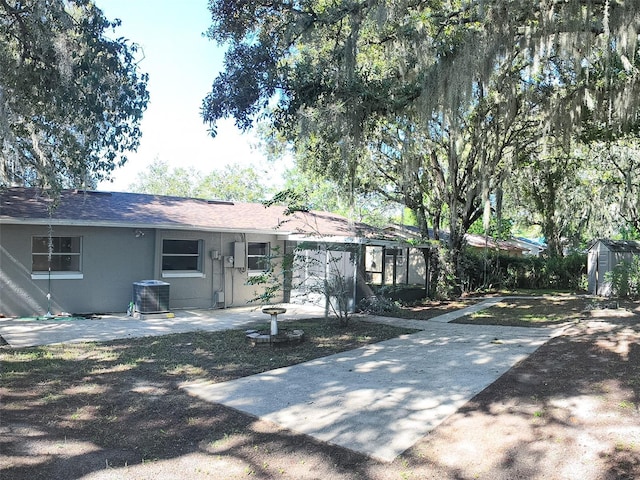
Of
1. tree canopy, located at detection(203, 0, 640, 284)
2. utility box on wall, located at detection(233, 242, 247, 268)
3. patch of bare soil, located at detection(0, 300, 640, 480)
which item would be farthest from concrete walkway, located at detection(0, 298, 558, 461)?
tree canopy, located at detection(203, 0, 640, 284)

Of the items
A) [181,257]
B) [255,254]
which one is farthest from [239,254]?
[181,257]

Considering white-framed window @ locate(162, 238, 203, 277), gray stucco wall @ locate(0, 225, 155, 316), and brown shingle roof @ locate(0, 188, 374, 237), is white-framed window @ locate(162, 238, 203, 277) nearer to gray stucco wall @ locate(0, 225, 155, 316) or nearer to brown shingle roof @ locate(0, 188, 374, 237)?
gray stucco wall @ locate(0, 225, 155, 316)

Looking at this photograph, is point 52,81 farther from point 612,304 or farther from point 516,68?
point 612,304

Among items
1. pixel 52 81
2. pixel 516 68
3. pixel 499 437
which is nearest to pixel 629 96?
pixel 516 68

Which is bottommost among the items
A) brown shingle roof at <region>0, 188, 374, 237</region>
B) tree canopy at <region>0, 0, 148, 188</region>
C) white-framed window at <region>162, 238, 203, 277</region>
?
white-framed window at <region>162, 238, 203, 277</region>

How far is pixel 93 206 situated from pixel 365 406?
396 inches

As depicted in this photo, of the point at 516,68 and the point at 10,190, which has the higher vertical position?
the point at 516,68

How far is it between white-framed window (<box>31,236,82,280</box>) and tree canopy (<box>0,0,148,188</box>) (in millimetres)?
1892

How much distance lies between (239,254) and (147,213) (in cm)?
269

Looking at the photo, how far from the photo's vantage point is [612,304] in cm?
1255

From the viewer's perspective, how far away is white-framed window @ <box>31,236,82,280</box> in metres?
11.2

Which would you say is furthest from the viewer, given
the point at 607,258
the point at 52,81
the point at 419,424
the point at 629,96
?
the point at 607,258

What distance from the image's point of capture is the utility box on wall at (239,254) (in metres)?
13.6

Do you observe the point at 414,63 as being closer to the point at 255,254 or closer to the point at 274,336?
the point at 274,336
